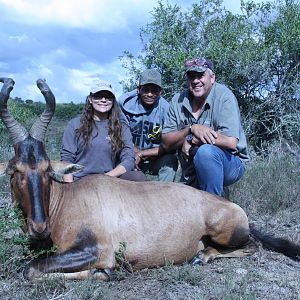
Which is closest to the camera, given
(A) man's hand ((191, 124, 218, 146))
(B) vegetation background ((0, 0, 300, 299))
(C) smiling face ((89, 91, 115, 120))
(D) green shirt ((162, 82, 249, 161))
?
(B) vegetation background ((0, 0, 300, 299))

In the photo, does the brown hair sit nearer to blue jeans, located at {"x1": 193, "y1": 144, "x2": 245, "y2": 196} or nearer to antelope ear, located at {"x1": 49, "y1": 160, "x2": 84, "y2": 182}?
blue jeans, located at {"x1": 193, "y1": 144, "x2": 245, "y2": 196}

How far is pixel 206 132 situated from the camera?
6.82 metres

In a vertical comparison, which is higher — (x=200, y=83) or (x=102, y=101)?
(x=200, y=83)

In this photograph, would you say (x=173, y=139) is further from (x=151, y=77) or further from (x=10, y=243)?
(x=10, y=243)

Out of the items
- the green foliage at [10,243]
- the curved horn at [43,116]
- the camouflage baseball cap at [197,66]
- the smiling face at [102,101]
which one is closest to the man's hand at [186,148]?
the camouflage baseball cap at [197,66]

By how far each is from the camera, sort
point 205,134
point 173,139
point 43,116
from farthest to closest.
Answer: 1. point 173,139
2. point 205,134
3. point 43,116

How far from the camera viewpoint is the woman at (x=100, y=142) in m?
6.95

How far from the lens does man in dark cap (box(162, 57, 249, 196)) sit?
6.74 m

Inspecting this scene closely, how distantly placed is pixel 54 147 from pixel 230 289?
12233 mm

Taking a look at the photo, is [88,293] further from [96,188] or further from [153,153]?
[153,153]

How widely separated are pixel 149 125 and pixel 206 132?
5.33 ft

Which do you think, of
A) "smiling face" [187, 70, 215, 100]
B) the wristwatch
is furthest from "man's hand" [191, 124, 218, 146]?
"smiling face" [187, 70, 215, 100]

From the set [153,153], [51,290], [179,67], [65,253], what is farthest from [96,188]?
[179,67]

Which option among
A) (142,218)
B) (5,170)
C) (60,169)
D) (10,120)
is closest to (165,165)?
(142,218)
